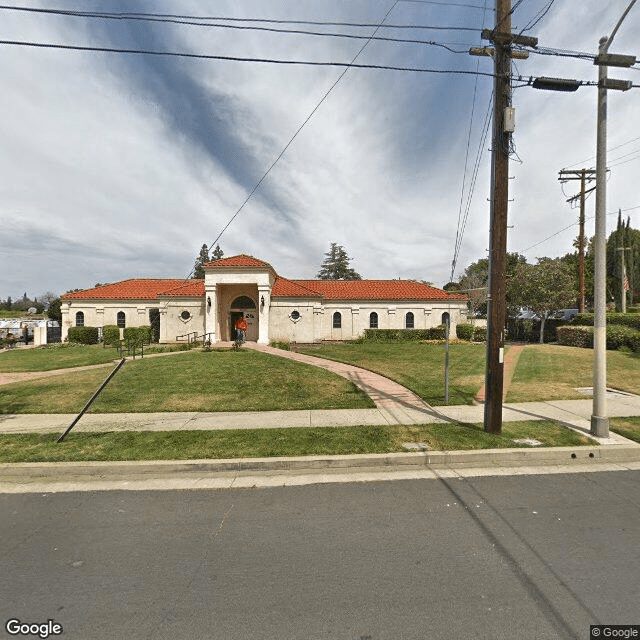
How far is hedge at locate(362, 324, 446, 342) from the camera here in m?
27.6

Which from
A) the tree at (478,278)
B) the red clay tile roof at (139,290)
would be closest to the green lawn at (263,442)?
the red clay tile roof at (139,290)

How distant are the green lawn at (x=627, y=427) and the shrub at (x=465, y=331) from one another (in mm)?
21630

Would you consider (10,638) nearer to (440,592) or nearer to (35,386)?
(440,592)

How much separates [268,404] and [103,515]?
5.03 m

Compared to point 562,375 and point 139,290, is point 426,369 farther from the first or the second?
point 139,290

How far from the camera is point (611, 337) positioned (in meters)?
17.6

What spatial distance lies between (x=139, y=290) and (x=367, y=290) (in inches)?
813

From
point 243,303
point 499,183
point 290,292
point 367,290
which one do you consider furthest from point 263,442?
point 367,290

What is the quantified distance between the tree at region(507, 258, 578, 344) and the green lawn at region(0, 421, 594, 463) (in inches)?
799

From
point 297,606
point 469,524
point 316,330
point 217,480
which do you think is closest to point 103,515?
point 217,480

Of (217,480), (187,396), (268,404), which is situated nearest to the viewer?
(217,480)

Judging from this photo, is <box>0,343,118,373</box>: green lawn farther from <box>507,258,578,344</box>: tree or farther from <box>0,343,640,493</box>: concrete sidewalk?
<box>507,258,578,344</box>: tree

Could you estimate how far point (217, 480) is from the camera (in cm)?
498

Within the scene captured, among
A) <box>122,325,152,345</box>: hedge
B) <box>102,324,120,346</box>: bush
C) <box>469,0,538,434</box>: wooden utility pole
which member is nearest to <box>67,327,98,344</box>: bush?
<box>102,324,120,346</box>: bush
